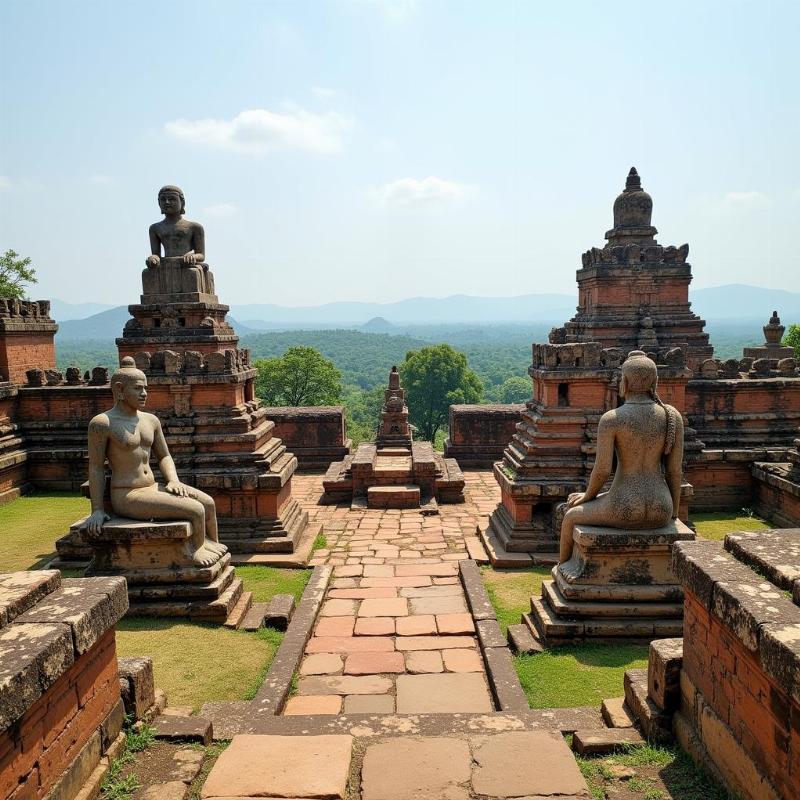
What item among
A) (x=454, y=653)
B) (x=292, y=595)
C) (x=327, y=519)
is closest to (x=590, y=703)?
(x=454, y=653)

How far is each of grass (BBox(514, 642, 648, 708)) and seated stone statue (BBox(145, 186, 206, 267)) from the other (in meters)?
8.24

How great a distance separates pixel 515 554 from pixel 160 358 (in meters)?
5.42

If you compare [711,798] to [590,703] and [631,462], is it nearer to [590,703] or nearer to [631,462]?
[590,703]

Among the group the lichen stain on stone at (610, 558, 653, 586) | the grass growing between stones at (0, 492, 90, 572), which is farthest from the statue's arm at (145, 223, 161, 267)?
the lichen stain on stone at (610, 558, 653, 586)

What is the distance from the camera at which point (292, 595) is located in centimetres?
692

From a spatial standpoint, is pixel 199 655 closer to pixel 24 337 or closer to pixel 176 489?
pixel 176 489

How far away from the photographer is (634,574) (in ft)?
19.0

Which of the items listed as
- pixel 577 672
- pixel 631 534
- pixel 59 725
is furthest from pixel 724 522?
pixel 59 725

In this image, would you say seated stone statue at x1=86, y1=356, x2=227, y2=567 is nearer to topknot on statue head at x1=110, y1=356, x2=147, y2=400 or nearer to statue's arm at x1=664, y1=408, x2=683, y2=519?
topknot on statue head at x1=110, y1=356, x2=147, y2=400

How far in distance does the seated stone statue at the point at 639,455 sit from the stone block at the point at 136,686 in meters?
3.80

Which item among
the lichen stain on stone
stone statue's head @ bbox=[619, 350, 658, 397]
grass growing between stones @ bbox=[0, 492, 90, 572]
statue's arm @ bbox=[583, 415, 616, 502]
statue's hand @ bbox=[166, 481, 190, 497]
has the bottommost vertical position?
grass growing between stones @ bbox=[0, 492, 90, 572]

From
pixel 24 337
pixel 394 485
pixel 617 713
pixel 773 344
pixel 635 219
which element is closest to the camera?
pixel 617 713

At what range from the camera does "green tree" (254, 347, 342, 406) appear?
37.8 meters

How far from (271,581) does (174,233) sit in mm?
6139
